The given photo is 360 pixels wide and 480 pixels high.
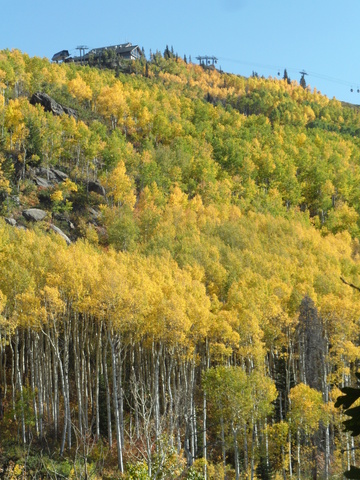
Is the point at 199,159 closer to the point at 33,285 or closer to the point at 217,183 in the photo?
the point at 217,183

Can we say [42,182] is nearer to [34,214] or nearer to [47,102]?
[34,214]

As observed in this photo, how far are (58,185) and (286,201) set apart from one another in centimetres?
3422

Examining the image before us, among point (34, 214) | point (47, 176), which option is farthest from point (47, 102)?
point (34, 214)

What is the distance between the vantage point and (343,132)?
132 meters

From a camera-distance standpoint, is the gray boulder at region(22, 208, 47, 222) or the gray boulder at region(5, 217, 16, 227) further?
the gray boulder at region(22, 208, 47, 222)

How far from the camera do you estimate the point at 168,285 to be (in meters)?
39.8

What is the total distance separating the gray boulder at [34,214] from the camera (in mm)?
57938

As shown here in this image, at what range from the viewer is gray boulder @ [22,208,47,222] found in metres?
57.9

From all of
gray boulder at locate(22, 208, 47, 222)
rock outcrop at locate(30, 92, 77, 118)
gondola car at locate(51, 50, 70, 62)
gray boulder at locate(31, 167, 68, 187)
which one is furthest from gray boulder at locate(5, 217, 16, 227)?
gondola car at locate(51, 50, 70, 62)

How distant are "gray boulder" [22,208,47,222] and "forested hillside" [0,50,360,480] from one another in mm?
206

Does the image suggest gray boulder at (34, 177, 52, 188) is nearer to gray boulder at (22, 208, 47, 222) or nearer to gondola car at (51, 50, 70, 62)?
gray boulder at (22, 208, 47, 222)

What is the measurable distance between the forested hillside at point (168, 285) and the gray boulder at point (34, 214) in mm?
206

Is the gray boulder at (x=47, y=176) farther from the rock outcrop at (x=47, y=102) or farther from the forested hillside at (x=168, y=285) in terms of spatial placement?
the rock outcrop at (x=47, y=102)

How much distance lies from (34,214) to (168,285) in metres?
23.2
